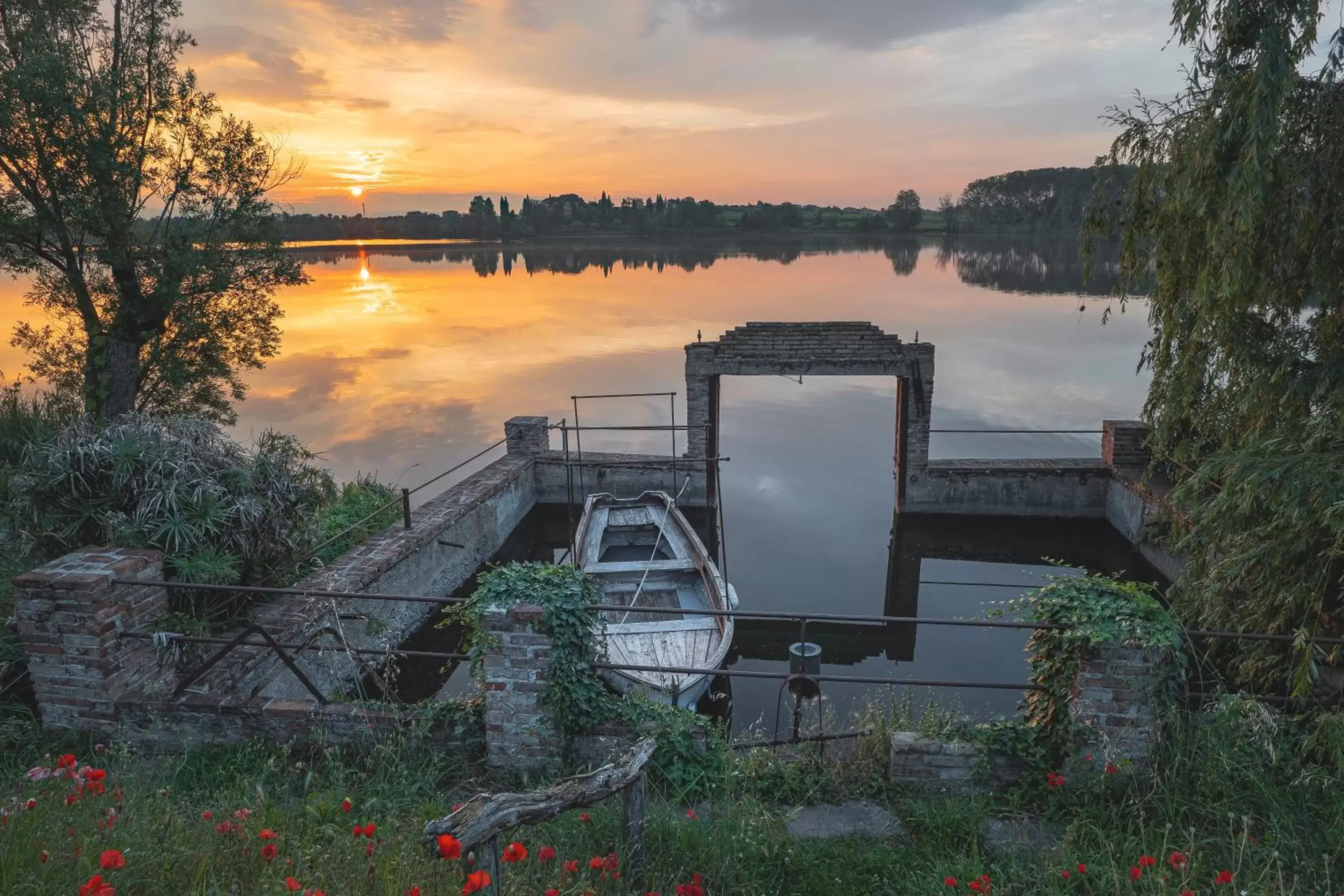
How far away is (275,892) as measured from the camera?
2.86 metres

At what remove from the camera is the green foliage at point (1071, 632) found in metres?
4.20

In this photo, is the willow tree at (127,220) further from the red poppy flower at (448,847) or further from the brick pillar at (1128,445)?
the brick pillar at (1128,445)

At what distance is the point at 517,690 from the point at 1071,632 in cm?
337

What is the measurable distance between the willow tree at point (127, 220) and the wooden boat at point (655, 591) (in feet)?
24.8

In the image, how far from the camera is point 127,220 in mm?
Answer: 11516

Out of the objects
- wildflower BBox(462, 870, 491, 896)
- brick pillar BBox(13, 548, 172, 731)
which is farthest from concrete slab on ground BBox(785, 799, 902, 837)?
brick pillar BBox(13, 548, 172, 731)

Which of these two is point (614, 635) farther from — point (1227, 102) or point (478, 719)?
point (1227, 102)

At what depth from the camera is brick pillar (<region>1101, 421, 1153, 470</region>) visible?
13.2 m

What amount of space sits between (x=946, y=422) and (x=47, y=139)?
21.7m

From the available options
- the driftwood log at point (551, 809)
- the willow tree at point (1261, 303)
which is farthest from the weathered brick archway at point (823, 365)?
the driftwood log at point (551, 809)

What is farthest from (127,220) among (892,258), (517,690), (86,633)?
(892,258)

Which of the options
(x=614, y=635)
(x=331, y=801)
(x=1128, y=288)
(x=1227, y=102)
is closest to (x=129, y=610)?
(x=331, y=801)

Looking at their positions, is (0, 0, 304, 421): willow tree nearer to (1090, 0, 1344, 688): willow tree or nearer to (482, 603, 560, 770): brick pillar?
(482, 603, 560, 770): brick pillar

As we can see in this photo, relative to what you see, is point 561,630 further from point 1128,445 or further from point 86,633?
point 1128,445
